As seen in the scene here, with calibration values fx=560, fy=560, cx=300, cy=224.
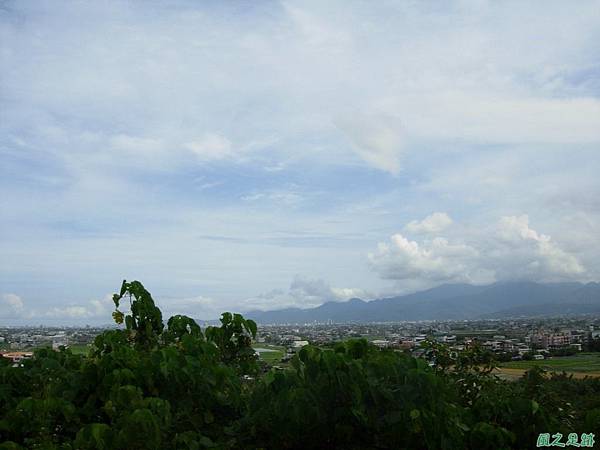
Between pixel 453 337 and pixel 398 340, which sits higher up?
pixel 398 340

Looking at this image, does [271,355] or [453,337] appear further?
[453,337]

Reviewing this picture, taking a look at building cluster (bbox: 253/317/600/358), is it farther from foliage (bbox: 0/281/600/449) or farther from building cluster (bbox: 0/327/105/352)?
building cluster (bbox: 0/327/105/352)

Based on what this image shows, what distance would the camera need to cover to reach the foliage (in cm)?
441

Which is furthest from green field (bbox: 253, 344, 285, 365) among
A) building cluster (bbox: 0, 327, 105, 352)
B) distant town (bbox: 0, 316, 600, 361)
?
building cluster (bbox: 0, 327, 105, 352)

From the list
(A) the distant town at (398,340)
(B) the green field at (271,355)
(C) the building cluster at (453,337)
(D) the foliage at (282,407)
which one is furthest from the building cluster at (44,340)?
(C) the building cluster at (453,337)

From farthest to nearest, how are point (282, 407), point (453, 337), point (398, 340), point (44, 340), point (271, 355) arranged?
point (44, 340)
point (453, 337)
point (271, 355)
point (398, 340)
point (282, 407)

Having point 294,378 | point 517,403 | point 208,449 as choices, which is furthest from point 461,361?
point 208,449

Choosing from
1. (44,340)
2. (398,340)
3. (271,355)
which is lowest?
(44,340)

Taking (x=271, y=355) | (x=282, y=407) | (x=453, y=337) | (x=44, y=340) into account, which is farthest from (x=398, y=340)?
(x=44, y=340)

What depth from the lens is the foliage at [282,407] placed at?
441 cm

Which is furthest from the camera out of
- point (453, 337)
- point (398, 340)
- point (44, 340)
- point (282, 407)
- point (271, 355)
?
point (44, 340)

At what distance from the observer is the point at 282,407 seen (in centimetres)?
457

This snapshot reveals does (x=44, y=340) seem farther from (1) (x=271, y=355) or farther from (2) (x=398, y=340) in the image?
(2) (x=398, y=340)

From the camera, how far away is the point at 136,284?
23.3 ft
